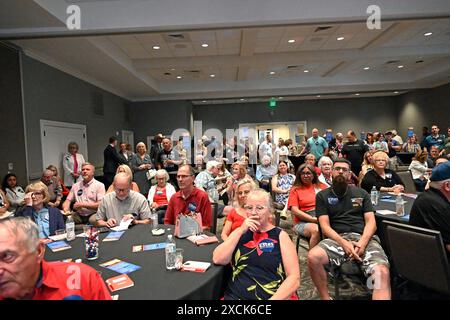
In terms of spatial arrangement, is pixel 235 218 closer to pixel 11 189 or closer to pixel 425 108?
pixel 11 189

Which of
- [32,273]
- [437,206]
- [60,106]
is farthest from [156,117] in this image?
[32,273]

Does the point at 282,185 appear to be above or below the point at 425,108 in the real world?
below

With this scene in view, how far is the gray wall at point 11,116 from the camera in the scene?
16.9 ft

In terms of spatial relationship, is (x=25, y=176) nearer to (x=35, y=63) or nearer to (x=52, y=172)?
(x=52, y=172)

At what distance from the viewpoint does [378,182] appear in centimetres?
396

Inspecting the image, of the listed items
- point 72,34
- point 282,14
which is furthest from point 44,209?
point 282,14

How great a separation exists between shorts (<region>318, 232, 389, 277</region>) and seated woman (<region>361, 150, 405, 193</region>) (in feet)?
4.76

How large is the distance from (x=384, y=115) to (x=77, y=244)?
15.5 metres

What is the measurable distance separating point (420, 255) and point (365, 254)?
53cm

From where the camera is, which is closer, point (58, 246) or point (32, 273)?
point (32, 273)

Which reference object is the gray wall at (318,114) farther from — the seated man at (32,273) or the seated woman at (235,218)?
the seated man at (32,273)

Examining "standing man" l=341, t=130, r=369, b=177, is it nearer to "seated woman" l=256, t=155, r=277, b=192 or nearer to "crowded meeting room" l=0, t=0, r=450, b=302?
"crowded meeting room" l=0, t=0, r=450, b=302

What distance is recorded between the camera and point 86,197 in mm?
4148

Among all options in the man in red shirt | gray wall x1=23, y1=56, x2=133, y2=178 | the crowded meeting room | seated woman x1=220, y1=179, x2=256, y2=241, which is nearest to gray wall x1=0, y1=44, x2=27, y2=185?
the crowded meeting room
